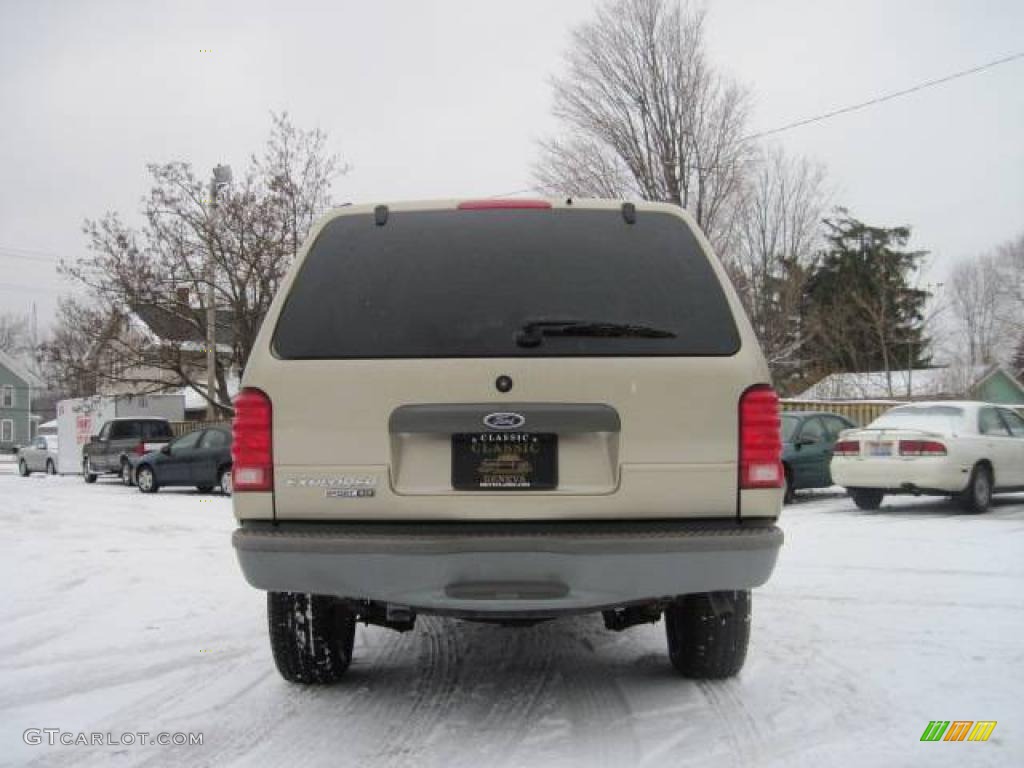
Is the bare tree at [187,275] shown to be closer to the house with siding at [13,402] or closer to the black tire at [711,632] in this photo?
the black tire at [711,632]

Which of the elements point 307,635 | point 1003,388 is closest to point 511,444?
point 307,635

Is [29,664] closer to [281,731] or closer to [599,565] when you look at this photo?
[281,731]

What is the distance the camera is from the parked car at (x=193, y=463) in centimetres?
1894

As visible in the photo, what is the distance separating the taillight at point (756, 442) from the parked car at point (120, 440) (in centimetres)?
2238

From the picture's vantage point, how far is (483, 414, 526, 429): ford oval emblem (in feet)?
11.6

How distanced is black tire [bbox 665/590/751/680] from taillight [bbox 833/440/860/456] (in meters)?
8.59

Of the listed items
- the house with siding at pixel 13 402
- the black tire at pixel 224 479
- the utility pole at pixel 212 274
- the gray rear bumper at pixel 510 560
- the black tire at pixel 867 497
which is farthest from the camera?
the house with siding at pixel 13 402

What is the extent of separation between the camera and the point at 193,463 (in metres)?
19.4

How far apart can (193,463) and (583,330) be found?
17.3 metres

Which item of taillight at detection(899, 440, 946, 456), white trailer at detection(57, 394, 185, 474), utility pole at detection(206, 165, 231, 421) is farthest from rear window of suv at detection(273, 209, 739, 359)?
white trailer at detection(57, 394, 185, 474)

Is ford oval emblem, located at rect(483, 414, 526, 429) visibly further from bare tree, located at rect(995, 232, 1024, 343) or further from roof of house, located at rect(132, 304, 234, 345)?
bare tree, located at rect(995, 232, 1024, 343)

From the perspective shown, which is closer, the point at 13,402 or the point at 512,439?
the point at 512,439

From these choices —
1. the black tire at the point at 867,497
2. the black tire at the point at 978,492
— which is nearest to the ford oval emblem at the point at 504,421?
the black tire at the point at 978,492

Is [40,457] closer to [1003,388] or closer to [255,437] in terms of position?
[255,437]
